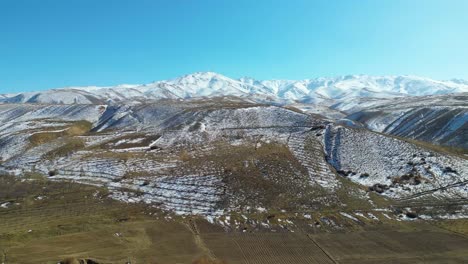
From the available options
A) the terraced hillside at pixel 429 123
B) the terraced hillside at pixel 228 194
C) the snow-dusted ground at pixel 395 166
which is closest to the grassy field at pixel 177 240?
the terraced hillside at pixel 228 194

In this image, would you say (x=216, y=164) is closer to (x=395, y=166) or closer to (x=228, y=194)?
(x=228, y=194)

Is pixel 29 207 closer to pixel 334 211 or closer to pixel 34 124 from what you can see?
pixel 334 211

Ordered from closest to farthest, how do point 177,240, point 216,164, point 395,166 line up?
Answer: point 177,240 < point 395,166 < point 216,164

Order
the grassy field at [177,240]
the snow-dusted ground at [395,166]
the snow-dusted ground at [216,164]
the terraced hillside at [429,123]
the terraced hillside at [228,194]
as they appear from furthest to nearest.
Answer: the terraced hillside at [429,123] < the snow-dusted ground at [395,166] < the snow-dusted ground at [216,164] < the terraced hillside at [228,194] < the grassy field at [177,240]

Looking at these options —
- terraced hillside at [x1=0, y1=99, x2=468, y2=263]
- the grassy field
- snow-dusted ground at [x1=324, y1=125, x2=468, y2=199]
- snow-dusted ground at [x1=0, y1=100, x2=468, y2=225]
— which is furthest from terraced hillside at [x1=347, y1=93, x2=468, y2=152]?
the grassy field

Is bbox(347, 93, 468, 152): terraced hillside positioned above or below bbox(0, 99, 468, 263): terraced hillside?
above

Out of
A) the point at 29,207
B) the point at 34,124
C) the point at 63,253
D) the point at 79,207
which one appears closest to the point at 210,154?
the point at 79,207

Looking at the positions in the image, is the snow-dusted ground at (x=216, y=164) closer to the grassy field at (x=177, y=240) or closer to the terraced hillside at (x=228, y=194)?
the terraced hillside at (x=228, y=194)

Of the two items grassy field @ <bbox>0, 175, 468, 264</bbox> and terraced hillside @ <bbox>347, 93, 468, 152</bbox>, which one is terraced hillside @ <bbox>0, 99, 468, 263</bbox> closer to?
grassy field @ <bbox>0, 175, 468, 264</bbox>

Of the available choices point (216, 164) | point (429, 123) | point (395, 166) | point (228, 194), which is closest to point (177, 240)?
point (228, 194)

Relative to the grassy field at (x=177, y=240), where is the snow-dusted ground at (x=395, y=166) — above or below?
above
